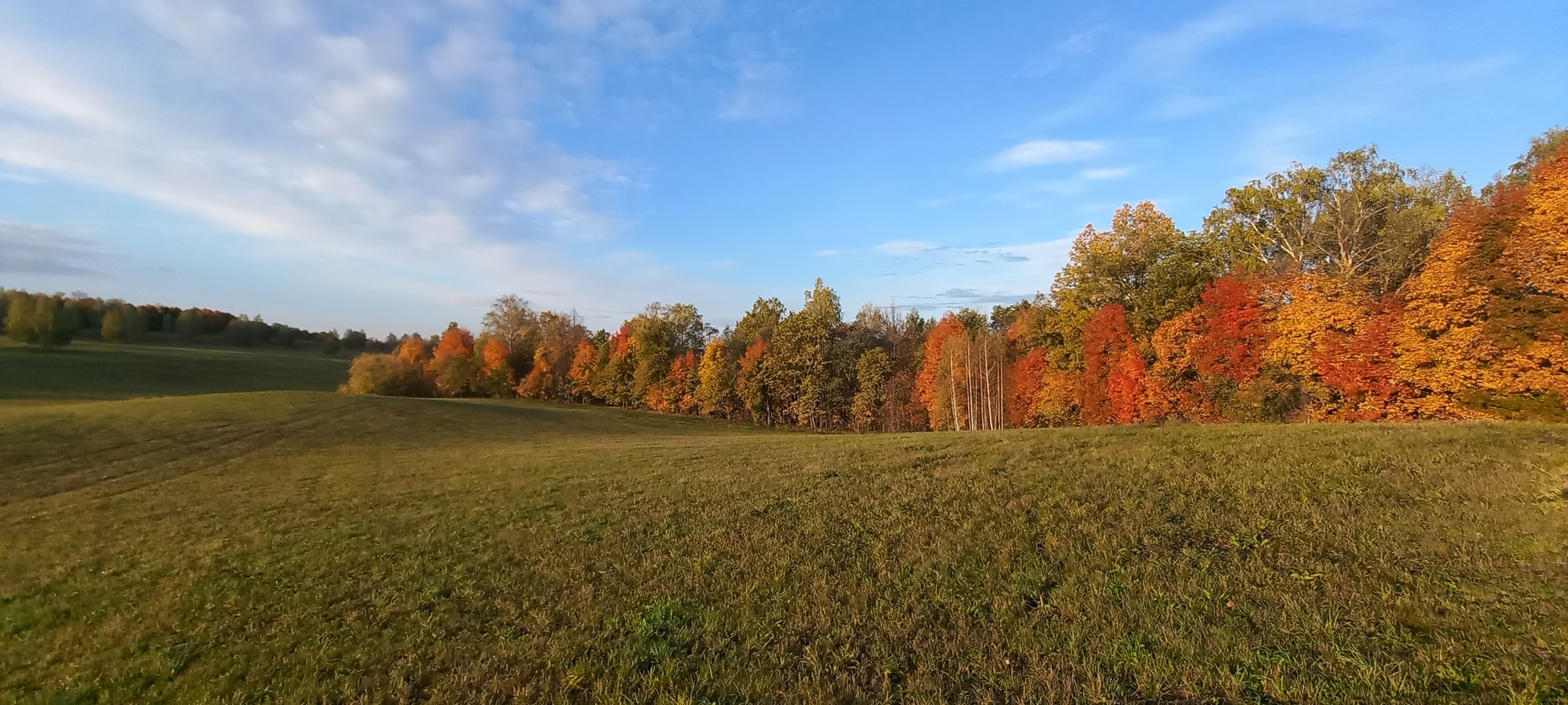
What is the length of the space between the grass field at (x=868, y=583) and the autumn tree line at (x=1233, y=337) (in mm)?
11981

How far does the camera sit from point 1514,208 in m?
24.0

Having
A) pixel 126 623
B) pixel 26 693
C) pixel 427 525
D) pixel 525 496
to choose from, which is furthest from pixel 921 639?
pixel 525 496

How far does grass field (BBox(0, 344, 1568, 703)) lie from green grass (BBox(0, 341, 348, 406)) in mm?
56106

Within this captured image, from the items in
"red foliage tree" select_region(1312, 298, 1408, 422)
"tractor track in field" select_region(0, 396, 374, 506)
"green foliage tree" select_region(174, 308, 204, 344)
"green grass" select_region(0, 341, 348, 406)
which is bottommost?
"tractor track in field" select_region(0, 396, 374, 506)

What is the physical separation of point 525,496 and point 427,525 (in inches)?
116

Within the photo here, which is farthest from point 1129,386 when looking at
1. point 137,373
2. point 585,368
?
point 137,373

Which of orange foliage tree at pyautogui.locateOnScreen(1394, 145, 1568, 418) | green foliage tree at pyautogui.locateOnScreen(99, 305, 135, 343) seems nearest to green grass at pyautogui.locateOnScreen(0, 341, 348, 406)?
green foliage tree at pyautogui.locateOnScreen(99, 305, 135, 343)

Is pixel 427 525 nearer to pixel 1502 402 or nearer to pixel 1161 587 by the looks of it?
pixel 1161 587

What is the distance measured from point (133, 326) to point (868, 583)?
171m

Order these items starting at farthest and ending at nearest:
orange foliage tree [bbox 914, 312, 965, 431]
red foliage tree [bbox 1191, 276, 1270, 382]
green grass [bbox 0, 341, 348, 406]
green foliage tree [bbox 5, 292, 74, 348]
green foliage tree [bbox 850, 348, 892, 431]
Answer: green foliage tree [bbox 5, 292, 74, 348]
green foliage tree [bbox 850, 348, 892, 431]
green grass [bbox 0, 341, 348, 406]
orange foliage tree [bbox 914, 312, 965, 431]
red foliage tree [bbox 1191, 276, 1270, 382]

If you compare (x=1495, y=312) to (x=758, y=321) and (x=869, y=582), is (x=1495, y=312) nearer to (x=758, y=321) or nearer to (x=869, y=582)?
(x=869, y=582)

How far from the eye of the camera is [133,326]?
123250 mm

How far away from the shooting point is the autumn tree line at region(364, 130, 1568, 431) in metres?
24.1

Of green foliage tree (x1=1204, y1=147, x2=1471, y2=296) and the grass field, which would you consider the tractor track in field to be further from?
green foliage tree (x1=1204, y1=147, x2=1471, y2=296)
